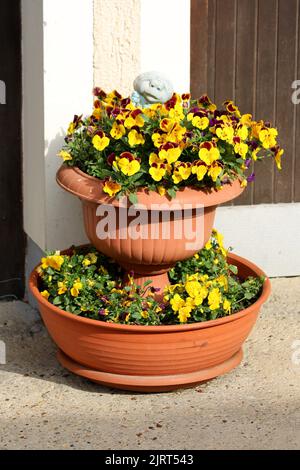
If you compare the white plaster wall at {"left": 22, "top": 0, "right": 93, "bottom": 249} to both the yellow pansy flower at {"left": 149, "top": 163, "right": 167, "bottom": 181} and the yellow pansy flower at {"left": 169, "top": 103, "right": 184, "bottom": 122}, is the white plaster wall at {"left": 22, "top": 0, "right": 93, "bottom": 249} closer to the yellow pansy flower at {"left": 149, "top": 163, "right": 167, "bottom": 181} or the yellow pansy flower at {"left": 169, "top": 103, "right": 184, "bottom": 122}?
the yellow pansy flower at {"left": 169, "top": 103, "right": 184, "bottom": 122}

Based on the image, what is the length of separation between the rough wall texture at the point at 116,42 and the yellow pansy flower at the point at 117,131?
609mm

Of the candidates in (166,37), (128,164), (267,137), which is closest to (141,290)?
(128,164)

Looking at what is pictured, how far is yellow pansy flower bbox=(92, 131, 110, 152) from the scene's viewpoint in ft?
11.8

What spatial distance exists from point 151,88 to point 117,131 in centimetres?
A: 34

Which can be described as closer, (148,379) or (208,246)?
(148,379)

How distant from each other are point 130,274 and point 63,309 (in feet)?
1.05

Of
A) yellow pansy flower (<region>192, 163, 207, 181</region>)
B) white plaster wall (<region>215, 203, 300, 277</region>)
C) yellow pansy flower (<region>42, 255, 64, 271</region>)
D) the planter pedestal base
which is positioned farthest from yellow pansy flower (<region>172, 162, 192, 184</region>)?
white plaster wall (<region>215, 203, 300, 277</region>)

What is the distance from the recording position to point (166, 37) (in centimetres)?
Answer: 421

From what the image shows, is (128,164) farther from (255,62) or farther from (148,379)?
(255,62)

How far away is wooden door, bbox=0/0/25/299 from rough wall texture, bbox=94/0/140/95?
47 cm

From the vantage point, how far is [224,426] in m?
3.44

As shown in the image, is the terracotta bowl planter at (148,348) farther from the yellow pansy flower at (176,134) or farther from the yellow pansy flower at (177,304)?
the yellow pansy flower at (176,134)

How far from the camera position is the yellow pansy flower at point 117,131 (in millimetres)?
3590

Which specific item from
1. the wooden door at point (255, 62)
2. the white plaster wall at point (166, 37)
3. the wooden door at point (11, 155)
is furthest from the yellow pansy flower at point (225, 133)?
the wooden door at point (11, 155)
